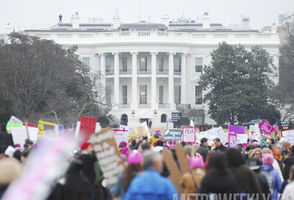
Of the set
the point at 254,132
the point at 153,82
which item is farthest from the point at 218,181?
the point at 153,82

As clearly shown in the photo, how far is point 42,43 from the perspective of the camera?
5566 cm

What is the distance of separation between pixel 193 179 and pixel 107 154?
111 cm

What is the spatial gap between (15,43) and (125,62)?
4000 cm

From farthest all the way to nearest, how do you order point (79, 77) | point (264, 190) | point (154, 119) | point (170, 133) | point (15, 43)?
point (154, 119) < point (79, 77) < point (15, 43) < point (170, 133) < point (264, 190)

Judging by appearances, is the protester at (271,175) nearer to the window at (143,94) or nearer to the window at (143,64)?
the window at (143,94)

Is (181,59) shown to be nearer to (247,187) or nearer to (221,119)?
(221,119)

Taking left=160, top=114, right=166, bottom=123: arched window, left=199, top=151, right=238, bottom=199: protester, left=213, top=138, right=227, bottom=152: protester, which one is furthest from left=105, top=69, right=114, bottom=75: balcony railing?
left=199, top=151, right=238, bottom=199: protester

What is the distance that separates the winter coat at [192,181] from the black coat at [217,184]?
596 mm

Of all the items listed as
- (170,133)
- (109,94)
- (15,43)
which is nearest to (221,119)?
(109,94)

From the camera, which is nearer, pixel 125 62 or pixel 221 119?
pixel 221 119

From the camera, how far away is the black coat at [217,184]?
338 inches

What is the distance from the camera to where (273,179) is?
11.3 metres

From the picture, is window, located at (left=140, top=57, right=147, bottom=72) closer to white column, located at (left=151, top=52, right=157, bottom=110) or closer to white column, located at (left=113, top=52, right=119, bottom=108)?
white column, located at (left=151, top=52, right=157, bottom=110)

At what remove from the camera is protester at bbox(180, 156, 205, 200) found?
9.27m
